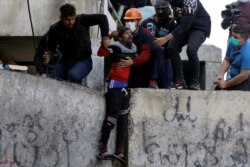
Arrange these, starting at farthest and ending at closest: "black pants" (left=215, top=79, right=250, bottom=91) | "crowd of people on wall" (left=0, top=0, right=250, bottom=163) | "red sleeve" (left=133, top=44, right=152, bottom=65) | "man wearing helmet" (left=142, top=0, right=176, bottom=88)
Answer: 1. "man wearing helmet" (left=142, top=0, right=176, bottom=88)
2. "black pants" (left=215, top=79, right=250, bottom=91)
3. "red sleeve" (left=133, top=44, right=152, bottom=65)
4. "crowd of people on wall" (left=0, top=0, right=250, bottom=163)

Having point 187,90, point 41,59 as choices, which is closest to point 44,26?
point 41,59

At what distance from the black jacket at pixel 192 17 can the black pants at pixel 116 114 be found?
1274mm

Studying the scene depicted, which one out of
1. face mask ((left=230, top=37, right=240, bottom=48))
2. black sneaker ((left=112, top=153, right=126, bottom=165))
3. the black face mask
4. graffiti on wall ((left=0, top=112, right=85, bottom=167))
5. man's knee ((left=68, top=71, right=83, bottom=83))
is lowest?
black sneaker ((left=112, top=153, right=126, bottom=165))

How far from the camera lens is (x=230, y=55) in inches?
417

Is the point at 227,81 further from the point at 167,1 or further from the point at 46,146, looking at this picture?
the point at 46,146

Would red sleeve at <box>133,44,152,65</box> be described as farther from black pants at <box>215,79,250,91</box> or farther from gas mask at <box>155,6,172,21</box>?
black pants at <box>215,79,250,91</box>

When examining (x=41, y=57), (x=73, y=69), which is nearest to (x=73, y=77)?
(x=73, y=69)

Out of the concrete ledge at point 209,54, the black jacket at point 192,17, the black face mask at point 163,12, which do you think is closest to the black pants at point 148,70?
the black jacket at point 192,17

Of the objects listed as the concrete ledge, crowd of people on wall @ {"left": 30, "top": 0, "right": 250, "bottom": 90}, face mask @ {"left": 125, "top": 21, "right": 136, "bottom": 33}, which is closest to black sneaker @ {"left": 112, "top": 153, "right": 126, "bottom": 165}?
crowd of people on wall @ {"left": 30, "top": 0, "right": 250, "bottom": 90}

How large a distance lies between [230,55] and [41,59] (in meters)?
2.32

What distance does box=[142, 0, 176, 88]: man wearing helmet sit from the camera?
35.4 ft

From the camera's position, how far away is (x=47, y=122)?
9328 millimetres

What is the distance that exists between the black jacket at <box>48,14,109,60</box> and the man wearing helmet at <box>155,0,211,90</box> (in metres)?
0.77

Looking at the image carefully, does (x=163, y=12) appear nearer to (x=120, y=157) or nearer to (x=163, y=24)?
(x=163, y=24)
